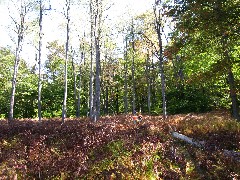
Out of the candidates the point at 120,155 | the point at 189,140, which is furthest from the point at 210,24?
the point at 120,155

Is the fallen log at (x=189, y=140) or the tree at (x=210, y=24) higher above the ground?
the tree at (x=210, y=24)

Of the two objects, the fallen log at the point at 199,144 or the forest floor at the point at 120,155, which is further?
the fallen log at the point at 199,144

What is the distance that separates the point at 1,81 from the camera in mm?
40594

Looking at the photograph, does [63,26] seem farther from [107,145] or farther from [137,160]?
[137,160]

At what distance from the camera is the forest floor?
7824 mm

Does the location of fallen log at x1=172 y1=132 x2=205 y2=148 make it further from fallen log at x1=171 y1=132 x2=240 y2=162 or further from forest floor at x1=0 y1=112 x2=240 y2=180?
forest floor at x1=0 y1=112 x2=240 y2=180

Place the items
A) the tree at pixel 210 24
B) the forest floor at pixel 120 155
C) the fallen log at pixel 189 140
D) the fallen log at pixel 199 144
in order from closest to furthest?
1. the forest floor at pixel 120 155
2. the fallen log at pixel 199 144
3. the fallen log at pixel 189 140
4. the tree at pixel 210 24

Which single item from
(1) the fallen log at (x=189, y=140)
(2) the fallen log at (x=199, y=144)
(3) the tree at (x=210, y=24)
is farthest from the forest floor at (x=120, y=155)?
(3) the tree at (x=210, y=24)

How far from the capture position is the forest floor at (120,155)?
782 cm

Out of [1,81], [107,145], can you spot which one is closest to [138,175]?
[107,145]

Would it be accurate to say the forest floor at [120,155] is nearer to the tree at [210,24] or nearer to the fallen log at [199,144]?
the fallen log at [199,144]

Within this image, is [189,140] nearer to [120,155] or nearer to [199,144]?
[199,144]

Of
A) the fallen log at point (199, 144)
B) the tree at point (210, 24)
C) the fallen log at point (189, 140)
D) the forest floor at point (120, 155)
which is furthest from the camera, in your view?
Result: the tree at point (210, 24)

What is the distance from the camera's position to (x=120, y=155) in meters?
9.13
